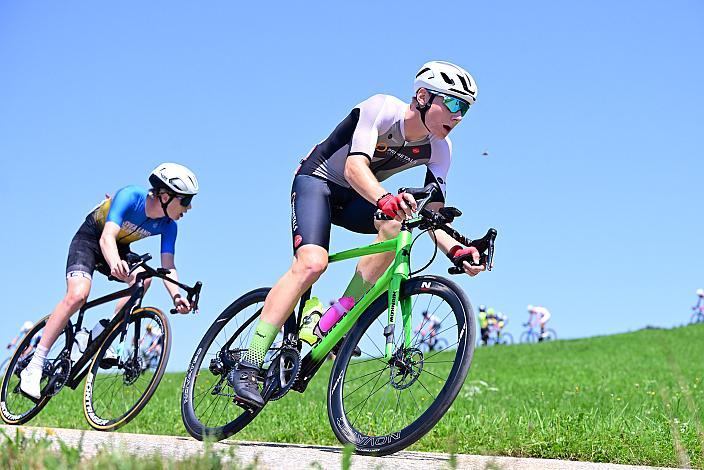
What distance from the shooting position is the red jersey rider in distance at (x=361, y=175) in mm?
5605

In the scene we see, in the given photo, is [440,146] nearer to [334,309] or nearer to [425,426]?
[334,309]

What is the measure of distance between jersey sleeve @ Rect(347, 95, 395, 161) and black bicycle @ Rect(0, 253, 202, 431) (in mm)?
2742

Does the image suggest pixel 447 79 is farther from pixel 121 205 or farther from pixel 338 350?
pixel 121 205

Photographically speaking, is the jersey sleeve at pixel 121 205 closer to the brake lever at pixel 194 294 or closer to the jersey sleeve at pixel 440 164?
the brake lever at pixel 194 294

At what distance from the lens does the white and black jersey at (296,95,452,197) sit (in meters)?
5.67

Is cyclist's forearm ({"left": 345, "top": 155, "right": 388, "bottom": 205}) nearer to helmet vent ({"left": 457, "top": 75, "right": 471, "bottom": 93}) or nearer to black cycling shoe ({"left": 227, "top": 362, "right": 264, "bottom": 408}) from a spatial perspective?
helmet vent ({"left": 457, "top": 75, "right": 471, "bottom": 93})

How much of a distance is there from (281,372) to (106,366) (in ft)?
10.3

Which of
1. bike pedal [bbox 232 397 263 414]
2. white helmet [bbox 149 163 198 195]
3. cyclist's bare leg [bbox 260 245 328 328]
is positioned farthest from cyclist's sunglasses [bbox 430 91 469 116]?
white helmet [bbox 149 163 198 195]

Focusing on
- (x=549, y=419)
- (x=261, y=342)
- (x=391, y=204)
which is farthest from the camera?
(x=549, y=419)

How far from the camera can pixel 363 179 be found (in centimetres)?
544

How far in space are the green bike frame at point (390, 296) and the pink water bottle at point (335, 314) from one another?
0.17 metres

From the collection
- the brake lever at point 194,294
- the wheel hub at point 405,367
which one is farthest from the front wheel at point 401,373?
the brake lever at point 194,294

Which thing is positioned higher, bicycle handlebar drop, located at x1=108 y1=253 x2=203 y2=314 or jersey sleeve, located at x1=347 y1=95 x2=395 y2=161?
jersey sleeve, located at x1=347 y1=95 x2=395 y2=161

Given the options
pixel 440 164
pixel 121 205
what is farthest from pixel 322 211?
pixel 121 205
